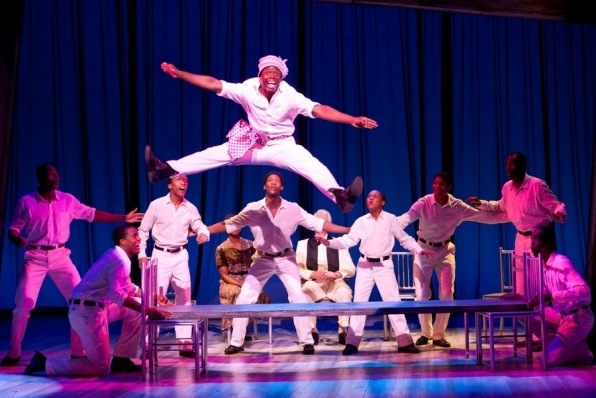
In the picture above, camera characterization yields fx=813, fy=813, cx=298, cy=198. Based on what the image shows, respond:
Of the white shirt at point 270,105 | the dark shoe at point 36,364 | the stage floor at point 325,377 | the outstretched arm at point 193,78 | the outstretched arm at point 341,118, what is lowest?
the stage floor at point 325,377

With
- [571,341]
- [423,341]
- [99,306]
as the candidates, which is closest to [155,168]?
[99,306]

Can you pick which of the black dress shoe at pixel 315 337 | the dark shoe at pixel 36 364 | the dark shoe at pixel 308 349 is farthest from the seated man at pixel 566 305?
the dark shoe at pixel 36 364

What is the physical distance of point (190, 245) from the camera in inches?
375

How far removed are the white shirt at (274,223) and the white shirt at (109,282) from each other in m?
1.51

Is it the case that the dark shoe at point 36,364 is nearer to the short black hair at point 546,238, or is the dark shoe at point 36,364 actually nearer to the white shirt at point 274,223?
the white shirt at point 274,223

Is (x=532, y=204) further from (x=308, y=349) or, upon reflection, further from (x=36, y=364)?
(x=36, y=364)

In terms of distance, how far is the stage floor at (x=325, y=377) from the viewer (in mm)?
5305

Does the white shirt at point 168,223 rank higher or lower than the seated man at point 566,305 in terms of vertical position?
higher

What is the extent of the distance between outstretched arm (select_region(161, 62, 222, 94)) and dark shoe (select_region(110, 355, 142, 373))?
2.17 metres

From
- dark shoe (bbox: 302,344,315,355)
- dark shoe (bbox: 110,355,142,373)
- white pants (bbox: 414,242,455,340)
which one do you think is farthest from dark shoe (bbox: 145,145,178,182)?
white pants (bbox: 414,242,455,340)

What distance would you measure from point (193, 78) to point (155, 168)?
709mm

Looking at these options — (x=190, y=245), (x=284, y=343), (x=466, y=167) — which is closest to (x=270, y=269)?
(x=284, y=343)

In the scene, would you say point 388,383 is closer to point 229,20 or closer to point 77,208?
point 77,208

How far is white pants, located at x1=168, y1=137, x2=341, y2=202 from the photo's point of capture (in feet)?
19.8
